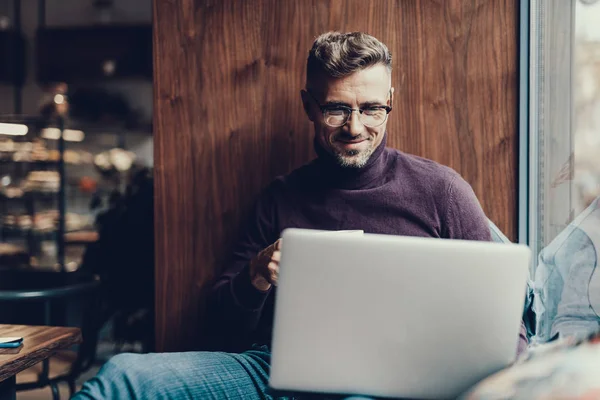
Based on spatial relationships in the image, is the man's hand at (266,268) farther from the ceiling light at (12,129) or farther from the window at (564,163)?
the ceiling light at (12,129)

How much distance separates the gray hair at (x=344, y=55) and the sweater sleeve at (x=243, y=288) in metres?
0.41

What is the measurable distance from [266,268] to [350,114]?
515 mm

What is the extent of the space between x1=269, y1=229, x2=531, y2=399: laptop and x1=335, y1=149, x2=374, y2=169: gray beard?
723 millimetres

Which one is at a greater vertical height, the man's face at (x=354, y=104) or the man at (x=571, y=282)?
the man's face at (x=354, y=104)

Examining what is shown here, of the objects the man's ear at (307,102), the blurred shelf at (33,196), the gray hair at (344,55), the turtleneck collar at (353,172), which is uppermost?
the gray hair at (344,55)

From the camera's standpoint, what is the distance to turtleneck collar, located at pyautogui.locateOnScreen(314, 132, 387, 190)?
5.52ft

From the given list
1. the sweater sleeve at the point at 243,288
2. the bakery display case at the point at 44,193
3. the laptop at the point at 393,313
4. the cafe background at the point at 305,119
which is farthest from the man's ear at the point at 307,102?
the bakery display case at the point at 44,193

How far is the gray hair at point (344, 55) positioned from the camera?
5.28 feet

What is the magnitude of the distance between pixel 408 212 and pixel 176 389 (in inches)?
31.0

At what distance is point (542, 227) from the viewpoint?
1710mm

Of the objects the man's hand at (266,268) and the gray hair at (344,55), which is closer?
the man's hand at (266,268)

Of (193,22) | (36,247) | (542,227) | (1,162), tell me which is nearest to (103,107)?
(1,162)

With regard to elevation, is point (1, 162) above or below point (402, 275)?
above

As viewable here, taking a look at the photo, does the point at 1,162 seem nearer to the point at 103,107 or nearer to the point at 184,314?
the point at 103,107
